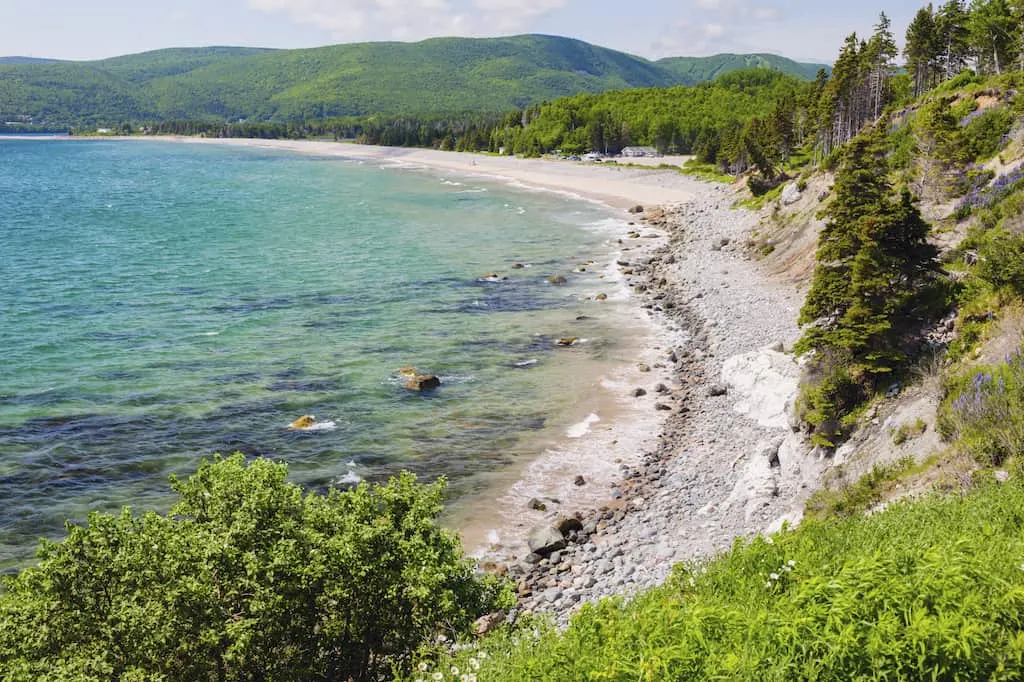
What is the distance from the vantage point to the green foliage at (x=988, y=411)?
15.6 m

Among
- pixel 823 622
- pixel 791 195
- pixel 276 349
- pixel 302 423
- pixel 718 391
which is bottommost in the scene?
pixel 302 423

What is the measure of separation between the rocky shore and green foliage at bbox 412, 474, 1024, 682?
7.77 metres

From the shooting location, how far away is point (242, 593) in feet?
39.5

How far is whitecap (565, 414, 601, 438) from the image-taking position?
103 feet

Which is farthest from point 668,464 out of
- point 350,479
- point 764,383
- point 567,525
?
point 350,479

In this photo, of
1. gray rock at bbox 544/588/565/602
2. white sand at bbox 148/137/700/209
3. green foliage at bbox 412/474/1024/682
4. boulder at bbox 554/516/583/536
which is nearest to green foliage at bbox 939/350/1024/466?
green foliage at bbox 412/474/1024/682

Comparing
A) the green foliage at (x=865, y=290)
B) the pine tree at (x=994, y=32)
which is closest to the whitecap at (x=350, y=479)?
the green foliage at (x=865, y=290)

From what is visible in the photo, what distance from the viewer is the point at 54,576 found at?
38.0 ft

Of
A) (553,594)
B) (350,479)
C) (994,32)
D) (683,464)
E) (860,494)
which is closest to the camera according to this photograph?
(860,494)

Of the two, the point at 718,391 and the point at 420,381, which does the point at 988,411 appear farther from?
the point at 420,381

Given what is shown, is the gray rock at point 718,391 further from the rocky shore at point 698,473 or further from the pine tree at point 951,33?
the pine tree at point 951,33

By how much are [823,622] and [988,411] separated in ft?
38.3

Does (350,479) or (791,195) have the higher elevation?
(791,195)

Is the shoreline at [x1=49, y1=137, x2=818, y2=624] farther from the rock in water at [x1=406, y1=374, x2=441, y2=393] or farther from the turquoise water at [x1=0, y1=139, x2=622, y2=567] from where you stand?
the rock in water at [x1=406, y1=374, x2=441, y2=393]
